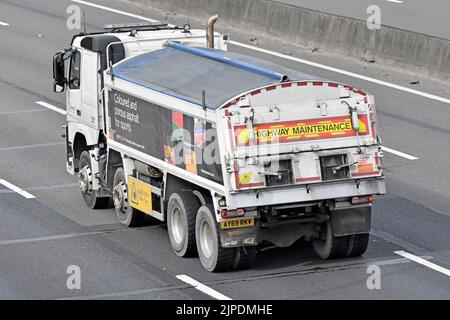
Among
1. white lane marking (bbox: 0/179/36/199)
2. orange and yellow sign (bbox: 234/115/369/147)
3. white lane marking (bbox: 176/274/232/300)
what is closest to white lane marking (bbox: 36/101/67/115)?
white lane marking (bbox: 0/179/36/199)

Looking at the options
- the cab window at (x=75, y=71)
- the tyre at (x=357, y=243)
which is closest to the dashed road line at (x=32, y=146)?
the cab window at (x=75, y=71)

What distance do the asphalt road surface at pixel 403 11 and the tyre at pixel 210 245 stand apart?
1543 cm

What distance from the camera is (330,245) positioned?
18.6m

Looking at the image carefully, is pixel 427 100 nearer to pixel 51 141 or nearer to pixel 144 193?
pixel 51 141

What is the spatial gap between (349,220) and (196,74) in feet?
10.5

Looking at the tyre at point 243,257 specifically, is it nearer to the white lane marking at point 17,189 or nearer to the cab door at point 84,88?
the cab door at point 84,88

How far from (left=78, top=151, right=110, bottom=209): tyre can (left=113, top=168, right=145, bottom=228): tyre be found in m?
0.96

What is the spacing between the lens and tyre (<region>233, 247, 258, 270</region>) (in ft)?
59.9

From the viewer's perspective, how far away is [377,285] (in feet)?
57.9

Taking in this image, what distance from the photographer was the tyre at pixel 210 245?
18.0m

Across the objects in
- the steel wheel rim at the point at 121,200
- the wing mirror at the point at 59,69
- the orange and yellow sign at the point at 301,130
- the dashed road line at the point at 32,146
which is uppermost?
the orange and yellow sign at the point at 301,130

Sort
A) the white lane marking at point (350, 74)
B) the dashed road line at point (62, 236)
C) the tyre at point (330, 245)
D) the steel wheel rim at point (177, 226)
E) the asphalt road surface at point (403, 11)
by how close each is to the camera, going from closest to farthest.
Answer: the tyre at point (330, 245) < the steel wheel rim at point (177, 226) < the dashed road line at point (62, 236) < the white lane marking at point (350, 74) < the asphalt road surface at point (403, 11)

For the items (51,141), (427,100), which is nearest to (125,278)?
(51,141)
